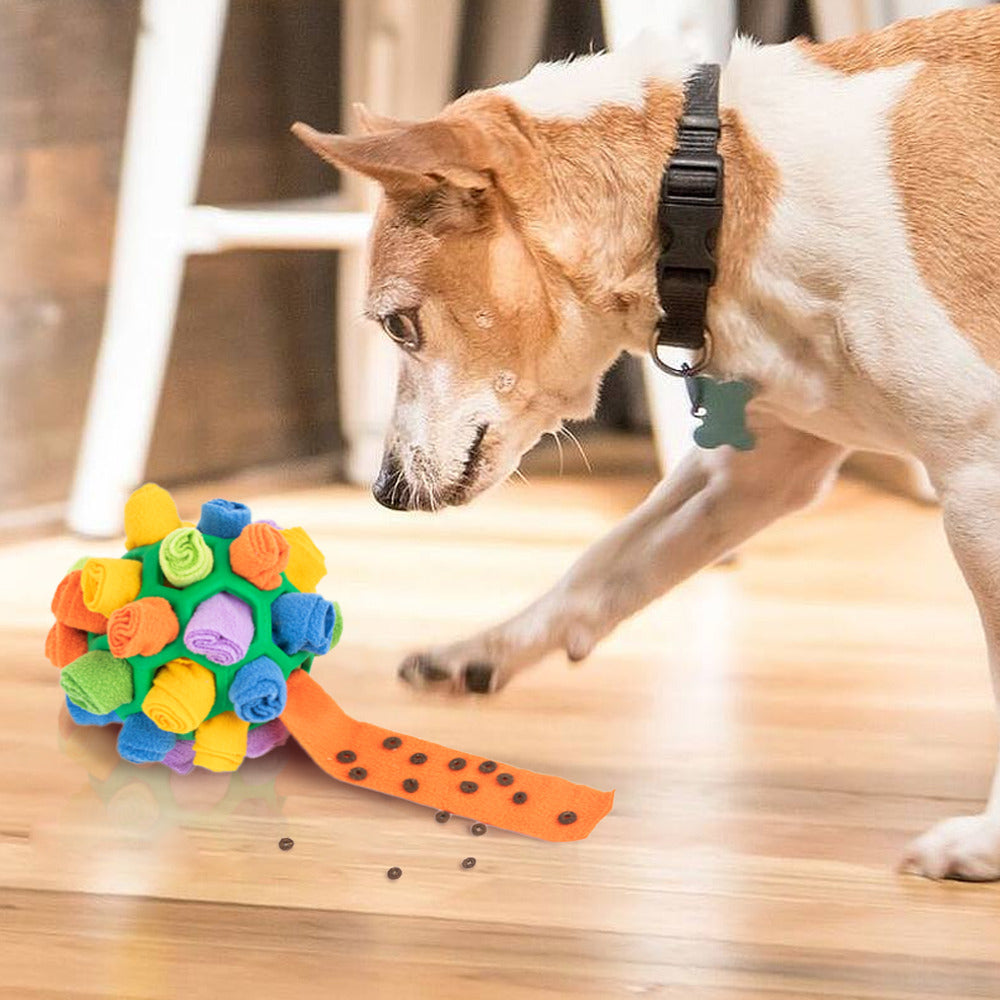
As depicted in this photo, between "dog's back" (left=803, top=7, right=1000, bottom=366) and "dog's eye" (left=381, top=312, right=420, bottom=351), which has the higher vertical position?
"dog's back" (left=803, top=7, right=1000, bottom=366)

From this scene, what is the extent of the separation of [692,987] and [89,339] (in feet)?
5.02

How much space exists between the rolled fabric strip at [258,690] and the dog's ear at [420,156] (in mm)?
384

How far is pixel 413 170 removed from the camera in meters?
1.12

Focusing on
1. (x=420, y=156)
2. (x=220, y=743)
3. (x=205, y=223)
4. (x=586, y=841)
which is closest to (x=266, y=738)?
(x=220, y=743)

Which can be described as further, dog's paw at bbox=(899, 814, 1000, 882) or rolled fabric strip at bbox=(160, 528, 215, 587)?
rolled fabric strip at bbox=(160, 528, 215, 587)

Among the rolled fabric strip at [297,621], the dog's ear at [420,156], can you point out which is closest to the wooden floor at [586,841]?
the rolled fabric strip at [297,621]

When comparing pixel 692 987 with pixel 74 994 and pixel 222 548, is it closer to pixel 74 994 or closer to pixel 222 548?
pixel 74 994

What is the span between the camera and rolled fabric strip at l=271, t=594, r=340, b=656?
4.46 feet

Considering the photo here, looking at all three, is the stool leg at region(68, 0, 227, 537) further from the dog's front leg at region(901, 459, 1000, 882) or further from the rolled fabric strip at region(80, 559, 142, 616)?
the dog's front leg at region(901, 459, 1000, 882)

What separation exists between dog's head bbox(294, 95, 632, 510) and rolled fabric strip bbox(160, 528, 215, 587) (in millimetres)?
146

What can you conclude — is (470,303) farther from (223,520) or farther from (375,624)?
(375,624)

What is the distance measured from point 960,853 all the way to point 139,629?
61cm

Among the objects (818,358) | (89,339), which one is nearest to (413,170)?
(818,358)

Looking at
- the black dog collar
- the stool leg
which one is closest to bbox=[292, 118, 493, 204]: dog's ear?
the black dog collar
